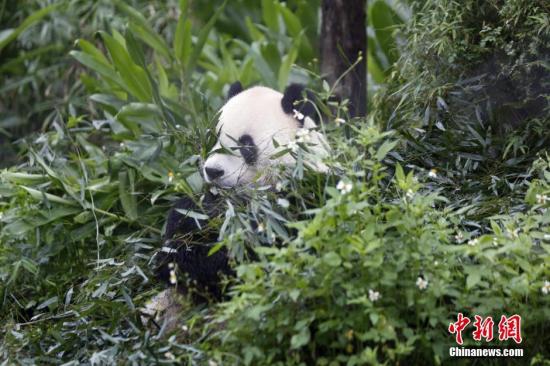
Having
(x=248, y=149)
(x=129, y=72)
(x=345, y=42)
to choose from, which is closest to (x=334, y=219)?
(x=248, y=149)

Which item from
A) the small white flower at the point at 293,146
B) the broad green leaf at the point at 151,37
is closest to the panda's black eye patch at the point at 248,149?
the small white flower at the point at 293,146

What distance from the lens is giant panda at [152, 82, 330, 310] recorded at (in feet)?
10.9

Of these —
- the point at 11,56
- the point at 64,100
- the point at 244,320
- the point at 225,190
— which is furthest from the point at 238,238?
the point at 11,56

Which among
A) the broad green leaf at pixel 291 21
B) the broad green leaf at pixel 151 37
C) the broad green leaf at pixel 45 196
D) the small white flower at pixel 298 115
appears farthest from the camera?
the broad green leaf at pixel 291 21

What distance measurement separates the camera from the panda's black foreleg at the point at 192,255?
3.31m

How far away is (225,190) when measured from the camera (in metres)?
3.43

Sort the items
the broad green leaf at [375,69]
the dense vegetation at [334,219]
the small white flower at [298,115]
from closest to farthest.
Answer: the dense vegetation at [334,219]
the small white flower at [298,115]
the broad green leaf at [375,69]

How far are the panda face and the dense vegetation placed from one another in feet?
0.35

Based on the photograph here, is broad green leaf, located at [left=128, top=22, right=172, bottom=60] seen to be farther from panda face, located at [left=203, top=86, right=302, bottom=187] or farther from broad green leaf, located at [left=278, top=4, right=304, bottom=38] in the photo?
broad green leaf, located at [left=278, top=4, right=304, bottom=38]

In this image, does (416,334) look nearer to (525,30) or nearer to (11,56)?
(525,30)

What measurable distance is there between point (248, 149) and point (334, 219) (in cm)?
91

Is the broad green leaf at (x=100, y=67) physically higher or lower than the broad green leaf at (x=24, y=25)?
higher

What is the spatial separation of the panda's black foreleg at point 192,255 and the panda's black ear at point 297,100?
20.1 inches

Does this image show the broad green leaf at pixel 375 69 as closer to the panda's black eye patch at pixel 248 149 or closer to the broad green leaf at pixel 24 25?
the broad green leaf at pixel 24 25
